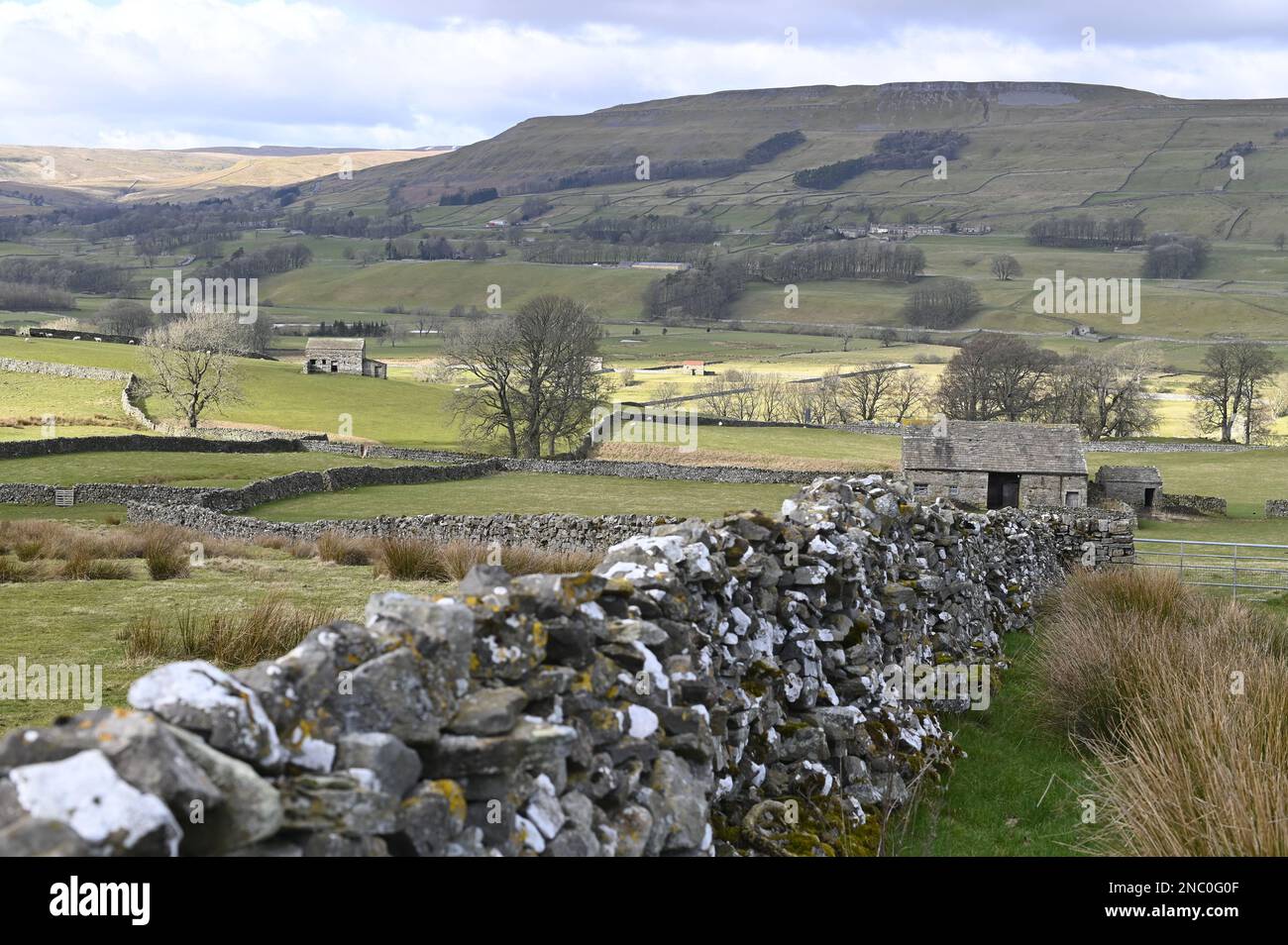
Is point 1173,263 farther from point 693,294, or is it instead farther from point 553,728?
point 553,728

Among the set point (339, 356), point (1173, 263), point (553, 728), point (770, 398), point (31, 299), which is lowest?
point (553, 728)

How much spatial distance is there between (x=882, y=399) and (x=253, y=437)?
58590mm

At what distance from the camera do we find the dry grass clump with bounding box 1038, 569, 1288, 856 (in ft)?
19.4

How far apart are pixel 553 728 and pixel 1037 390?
91.0 metres

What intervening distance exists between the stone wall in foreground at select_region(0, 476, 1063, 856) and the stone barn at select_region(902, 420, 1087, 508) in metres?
40.5

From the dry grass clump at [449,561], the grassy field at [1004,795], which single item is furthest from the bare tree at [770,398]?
the grassy field at [1004,795]

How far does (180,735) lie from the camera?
334 cm

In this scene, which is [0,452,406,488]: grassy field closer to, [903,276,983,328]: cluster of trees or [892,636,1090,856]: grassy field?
[892,636,1090,856]: grassy field

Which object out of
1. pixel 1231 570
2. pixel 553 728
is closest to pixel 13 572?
pixel 553 728

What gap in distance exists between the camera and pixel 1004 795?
847 centimetres

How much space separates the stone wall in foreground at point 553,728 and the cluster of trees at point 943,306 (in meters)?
162
